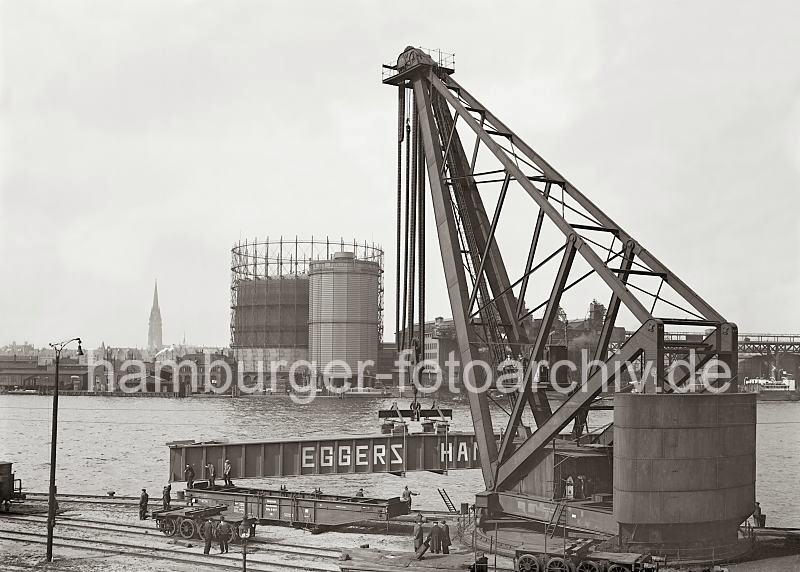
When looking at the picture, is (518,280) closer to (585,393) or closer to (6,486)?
(585,393)

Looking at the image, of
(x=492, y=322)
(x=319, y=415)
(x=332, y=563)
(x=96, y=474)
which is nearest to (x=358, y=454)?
(x=492, y=322)

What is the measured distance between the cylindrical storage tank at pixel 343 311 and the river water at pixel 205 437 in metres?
9.45

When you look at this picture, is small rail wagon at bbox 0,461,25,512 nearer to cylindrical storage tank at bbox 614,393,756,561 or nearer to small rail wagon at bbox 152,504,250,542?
small rail wagon at bbox 152,504,250,542

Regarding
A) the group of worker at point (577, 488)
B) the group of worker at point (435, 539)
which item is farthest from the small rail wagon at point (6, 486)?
the group of worker at point (577, 488)

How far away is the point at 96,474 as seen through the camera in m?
67.5

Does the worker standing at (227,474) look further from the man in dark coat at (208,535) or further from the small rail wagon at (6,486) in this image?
the small rail wagon at (6,486)

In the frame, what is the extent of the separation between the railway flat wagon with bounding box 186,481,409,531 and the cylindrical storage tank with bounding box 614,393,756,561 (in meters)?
11.3

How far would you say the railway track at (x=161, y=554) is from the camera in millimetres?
28031

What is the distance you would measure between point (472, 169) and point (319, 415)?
353 ft

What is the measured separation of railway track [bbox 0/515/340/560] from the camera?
3080 cm

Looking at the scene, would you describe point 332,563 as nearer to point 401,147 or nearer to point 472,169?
point 472,169

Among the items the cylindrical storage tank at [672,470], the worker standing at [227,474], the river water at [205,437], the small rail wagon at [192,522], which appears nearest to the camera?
the cylindrical storage tank at [672,470]

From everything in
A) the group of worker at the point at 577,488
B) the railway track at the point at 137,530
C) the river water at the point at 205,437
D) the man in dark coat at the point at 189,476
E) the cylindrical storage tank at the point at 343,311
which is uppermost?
the cylindrical storage tank at the point at 343,311

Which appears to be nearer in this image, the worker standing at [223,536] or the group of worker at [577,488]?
the group of worker at [577,488]
